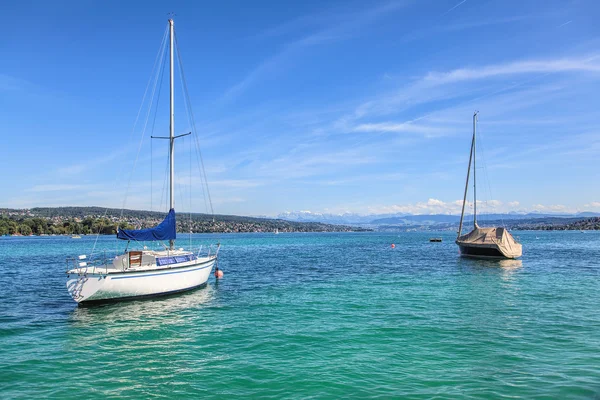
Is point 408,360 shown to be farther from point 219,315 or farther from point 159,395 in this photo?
point 219,315

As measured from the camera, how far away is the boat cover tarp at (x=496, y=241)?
153 feet

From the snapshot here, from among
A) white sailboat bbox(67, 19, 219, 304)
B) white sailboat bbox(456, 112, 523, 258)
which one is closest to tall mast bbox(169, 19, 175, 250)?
white sailboat bbox(67, 19, 219, 304)

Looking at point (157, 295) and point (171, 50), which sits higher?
point (171, 50)

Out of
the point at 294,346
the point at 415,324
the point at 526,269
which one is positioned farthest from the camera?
the point at 526,269

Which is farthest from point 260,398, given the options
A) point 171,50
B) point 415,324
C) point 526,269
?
point 526,269

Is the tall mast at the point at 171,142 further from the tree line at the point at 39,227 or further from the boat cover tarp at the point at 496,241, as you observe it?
the tree line at the point at 39,227

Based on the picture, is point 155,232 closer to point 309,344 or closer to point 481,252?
point 309,344

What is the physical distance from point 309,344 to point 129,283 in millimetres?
12468

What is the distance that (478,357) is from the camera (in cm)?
1291

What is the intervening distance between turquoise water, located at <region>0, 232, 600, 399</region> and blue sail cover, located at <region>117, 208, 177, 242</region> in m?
3.87

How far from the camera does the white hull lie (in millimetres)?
21438

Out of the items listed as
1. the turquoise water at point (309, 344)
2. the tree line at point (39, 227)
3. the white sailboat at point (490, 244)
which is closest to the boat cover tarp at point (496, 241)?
the white sailboat at point (490, 244)

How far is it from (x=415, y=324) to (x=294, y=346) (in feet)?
19.0

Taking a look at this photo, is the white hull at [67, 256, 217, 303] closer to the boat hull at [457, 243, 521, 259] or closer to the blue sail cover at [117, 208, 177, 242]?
→ the blue sail cover at [117, 208, 177, 242]
